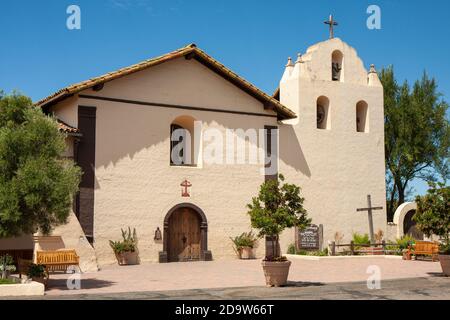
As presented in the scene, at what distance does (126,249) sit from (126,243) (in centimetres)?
23

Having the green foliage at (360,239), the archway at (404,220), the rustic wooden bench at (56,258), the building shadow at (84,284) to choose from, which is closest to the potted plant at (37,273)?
the building shadow at (84,284)

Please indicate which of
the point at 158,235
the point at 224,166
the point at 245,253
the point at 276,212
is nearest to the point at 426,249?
the point at 245,253

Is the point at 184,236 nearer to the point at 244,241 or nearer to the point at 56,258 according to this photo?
the point at 244,241

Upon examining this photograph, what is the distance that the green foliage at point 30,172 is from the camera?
1355 cm

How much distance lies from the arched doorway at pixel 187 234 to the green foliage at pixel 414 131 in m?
14.5

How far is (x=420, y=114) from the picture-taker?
1305 inches

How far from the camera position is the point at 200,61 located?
78.1ft

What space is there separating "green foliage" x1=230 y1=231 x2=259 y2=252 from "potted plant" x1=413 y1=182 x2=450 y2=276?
306 inches

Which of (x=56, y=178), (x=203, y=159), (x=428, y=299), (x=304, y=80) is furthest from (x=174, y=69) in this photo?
(x=428, y=299)

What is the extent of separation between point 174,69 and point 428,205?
10.9 m

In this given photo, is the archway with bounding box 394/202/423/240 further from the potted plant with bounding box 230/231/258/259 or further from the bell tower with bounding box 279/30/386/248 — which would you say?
the potted plant with bounding box 230/231/258/259

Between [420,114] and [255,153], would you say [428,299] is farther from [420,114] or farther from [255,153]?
[420,114]

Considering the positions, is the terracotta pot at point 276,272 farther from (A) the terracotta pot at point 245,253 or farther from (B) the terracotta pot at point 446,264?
(A) the terracotta pot at point 245,253

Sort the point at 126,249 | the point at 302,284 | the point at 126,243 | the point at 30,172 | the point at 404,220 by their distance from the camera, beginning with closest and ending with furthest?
1. the point at 30,172
2. the point at 302,284
3. the point at 126,249
4. the point at 126,243
5. the point at 404,220
